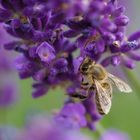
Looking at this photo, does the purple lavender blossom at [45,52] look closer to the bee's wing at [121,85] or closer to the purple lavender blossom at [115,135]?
the bee's wing at [121,85]

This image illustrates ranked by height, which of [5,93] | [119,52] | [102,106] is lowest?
[102,106]

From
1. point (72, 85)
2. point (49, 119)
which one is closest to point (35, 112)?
point (49, 119)

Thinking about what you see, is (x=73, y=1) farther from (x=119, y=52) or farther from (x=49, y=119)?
(x=49, y=119)

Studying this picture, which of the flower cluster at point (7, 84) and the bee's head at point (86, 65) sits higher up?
the flower cluster at point (7, 84)

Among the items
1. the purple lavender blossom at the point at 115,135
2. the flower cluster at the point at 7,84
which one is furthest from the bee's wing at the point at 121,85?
the flower cluster at the point at 7,84

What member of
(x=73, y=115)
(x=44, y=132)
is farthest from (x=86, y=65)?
(x=44, y=132)

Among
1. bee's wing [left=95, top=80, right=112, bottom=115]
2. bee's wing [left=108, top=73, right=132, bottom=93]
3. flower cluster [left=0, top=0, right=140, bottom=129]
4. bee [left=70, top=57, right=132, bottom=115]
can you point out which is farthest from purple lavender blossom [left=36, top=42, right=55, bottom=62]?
bee's wing [left=108, top=73, right=132, bottom=93]

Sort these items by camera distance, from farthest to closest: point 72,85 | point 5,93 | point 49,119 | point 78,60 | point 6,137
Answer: point 5,93
point 49,119
point 6,137
point 72,85
point 78,60
